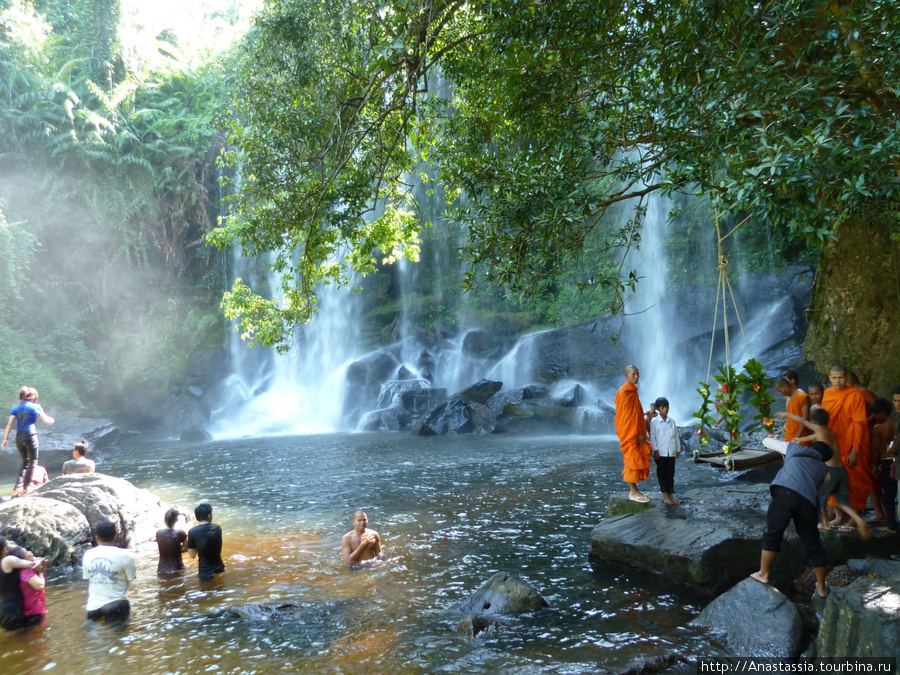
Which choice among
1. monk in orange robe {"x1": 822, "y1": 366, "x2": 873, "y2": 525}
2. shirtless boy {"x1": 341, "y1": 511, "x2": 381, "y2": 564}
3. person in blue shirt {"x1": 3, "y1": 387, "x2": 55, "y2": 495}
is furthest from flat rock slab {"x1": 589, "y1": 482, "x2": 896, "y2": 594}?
person in blue shirt {"x1": 3, "y1": 387, "x2": 55, "y2": 495}

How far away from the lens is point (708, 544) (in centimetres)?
600

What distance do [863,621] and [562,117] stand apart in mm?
6045

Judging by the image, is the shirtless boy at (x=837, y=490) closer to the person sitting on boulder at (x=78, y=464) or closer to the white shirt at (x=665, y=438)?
the white shirt at (x=665, y=438)

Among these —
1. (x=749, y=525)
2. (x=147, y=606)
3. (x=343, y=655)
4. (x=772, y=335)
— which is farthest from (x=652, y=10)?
(x=772, y=335)

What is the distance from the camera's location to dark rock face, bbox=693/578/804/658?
4.59 metres

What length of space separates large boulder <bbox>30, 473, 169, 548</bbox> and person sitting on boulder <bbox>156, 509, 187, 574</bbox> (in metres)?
1.81

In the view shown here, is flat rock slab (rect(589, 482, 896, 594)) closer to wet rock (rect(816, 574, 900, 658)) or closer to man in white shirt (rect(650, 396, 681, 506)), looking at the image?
man in white shirt (rect(650, 396, 681, 506))

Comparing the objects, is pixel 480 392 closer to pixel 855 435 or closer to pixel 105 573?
pixel 855 435

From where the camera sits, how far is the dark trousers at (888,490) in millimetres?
6766

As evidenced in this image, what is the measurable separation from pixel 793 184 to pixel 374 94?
617 cm

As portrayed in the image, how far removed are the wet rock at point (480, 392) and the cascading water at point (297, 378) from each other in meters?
6.31

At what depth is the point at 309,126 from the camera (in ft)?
30.2

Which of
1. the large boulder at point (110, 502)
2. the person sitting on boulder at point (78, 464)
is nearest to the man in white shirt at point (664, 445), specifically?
the large boulder at point (110, 502)

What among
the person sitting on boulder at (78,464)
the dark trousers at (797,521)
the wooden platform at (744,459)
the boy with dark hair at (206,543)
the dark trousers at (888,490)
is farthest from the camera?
the person sitting on boulder at (78,464)
